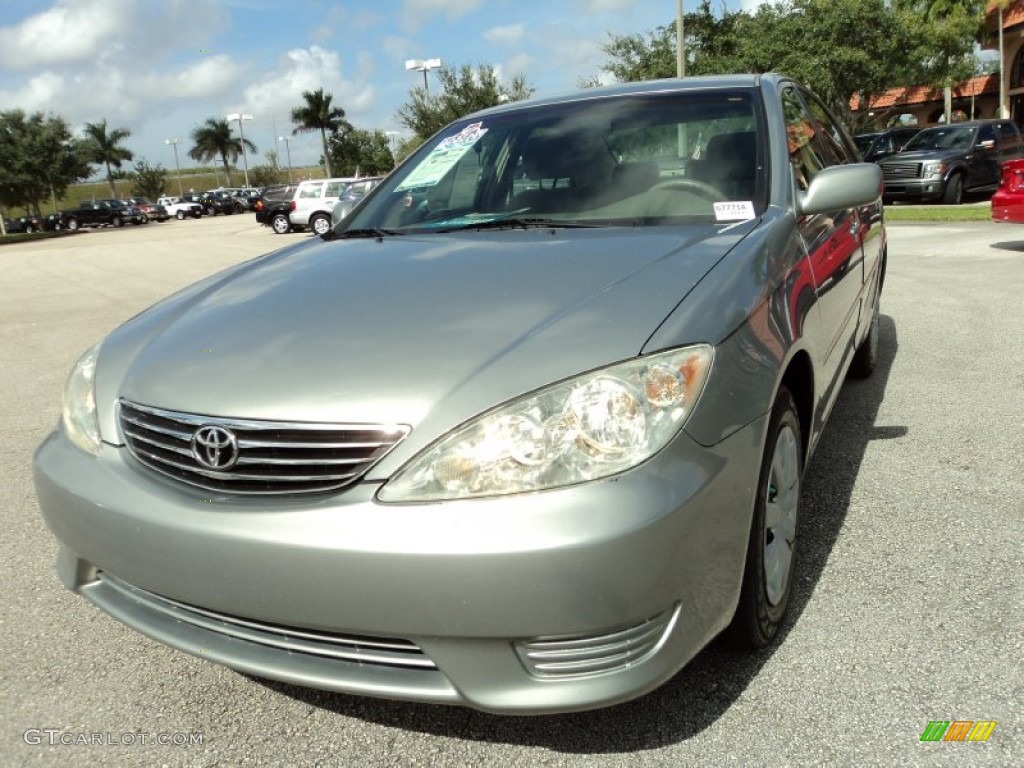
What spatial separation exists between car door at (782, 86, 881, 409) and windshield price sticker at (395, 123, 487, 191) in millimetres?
1258

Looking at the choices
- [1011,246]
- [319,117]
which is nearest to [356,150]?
[319,117]

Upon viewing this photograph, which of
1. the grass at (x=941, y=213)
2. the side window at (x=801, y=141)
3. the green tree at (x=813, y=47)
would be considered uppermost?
the green tree at (x=813, y=47)

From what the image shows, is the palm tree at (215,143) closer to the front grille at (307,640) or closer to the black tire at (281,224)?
the black tire at (281,224)

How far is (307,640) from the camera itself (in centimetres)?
183

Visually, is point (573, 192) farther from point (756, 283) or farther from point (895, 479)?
point (895, 479)

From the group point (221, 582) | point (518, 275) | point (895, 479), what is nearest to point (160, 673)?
point (221, 582)

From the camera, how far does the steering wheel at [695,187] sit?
2.81 metres

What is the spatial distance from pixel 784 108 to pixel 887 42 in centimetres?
2885

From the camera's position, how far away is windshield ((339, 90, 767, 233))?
2.85 m

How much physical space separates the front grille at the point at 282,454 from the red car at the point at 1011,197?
9192 millimetres

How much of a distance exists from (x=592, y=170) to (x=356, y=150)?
214ft

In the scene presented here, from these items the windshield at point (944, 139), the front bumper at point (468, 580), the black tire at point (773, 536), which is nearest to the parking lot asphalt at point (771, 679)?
the black tire at point (773, 536)

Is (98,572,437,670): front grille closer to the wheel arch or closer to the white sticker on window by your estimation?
the wheel arch

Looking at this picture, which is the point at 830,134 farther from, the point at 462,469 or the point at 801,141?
the point at 462,469
